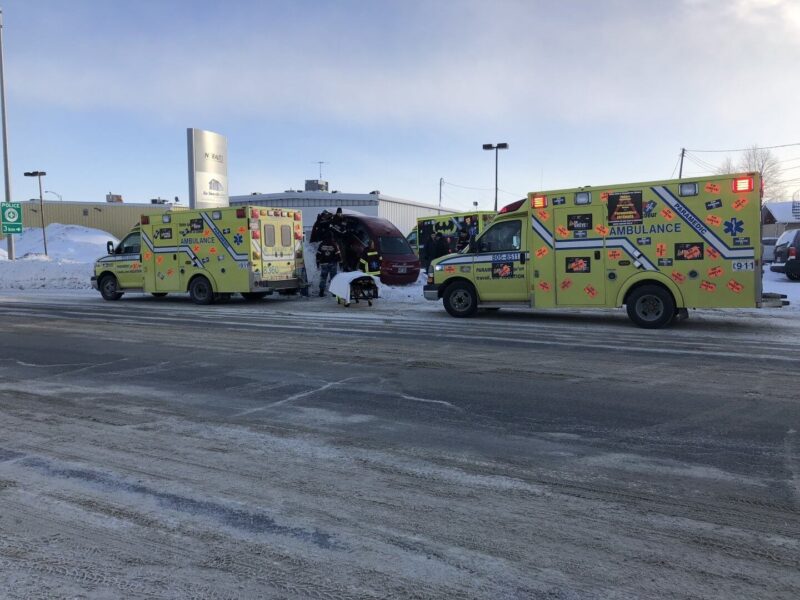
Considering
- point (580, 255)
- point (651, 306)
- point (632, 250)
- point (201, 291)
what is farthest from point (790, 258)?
point (201, 291)

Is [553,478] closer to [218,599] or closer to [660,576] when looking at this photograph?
[660,576]

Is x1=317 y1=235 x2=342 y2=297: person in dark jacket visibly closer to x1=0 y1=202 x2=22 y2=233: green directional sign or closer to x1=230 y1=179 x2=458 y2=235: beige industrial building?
x1=0 y1=202 x2=22 y2=233: green directional sign

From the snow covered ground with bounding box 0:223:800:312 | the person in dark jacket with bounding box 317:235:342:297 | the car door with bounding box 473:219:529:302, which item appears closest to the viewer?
the car door with bounding box 473:219:529:302

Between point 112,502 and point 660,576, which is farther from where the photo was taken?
point 112,502

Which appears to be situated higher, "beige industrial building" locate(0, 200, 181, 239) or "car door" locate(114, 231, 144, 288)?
"beige industrial building" locate(0, 200, 181, 239)

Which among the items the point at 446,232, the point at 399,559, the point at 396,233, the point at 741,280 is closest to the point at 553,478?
the point at 399,559

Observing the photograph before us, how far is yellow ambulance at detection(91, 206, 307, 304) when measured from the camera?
53.6 feet

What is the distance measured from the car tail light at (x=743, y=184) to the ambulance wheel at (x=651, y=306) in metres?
2.10

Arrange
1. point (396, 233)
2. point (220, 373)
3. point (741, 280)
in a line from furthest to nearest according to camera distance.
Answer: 1. point (396, 233)
2. point (741, 280)
3. point (220, 373)

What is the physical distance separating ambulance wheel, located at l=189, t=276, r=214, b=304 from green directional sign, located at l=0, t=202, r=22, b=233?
57.3 ft

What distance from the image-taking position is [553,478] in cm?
416

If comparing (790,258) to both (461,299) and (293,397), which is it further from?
(293,397)

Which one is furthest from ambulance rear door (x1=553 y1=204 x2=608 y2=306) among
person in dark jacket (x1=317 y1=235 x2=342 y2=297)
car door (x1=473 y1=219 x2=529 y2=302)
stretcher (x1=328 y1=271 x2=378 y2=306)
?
person in dark jacket (x1=317 y1=235 x2=342 y2=297)

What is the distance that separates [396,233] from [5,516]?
16.9m
